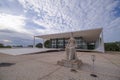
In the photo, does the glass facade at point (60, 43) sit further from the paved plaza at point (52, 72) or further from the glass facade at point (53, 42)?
the paved plaza at point (52, 72)

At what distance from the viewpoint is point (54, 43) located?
97.5ft

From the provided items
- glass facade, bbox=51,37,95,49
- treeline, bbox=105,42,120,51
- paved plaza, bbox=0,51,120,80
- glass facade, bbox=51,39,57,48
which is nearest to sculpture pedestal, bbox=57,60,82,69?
paved plaza, bbox=0,51,120,80

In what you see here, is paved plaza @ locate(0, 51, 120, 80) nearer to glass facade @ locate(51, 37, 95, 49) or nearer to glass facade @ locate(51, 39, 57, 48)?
glass facade @ locate(51, 37, 95, 49)

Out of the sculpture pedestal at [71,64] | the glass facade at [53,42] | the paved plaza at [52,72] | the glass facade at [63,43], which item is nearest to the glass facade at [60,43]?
the glass facade at [63,43]

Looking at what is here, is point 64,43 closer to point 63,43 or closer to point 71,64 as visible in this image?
point 63,43

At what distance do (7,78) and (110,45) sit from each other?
26214 mm

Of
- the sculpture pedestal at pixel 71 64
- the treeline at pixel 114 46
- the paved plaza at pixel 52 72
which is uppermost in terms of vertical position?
the treeline at pixel 114 46

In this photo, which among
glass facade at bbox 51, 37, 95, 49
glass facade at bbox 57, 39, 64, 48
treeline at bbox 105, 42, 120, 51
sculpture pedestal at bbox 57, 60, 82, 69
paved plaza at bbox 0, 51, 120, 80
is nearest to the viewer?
paved plaza at bbox 0, 51, 120, 80

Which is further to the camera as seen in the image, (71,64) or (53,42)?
(53,42)

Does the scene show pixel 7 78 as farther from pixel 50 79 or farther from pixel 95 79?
pixel 95 79

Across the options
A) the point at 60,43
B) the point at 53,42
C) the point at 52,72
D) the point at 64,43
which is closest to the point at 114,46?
the point at 64,43

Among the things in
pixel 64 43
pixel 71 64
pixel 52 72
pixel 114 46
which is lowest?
pixel 52 72

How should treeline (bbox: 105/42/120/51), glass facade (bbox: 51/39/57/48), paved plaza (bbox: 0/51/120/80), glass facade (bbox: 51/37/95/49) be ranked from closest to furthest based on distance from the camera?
paved plaza (bbox: 0/51/120/80) < treeline (bbox: 105/42/120/51) < glass facade (bbox: 51/37/95/49) < glass facade (bbox: 51/39/57/48)

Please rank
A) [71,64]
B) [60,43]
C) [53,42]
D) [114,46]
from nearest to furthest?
[71,64]
[114,46]
[60,43]
[53,42]
